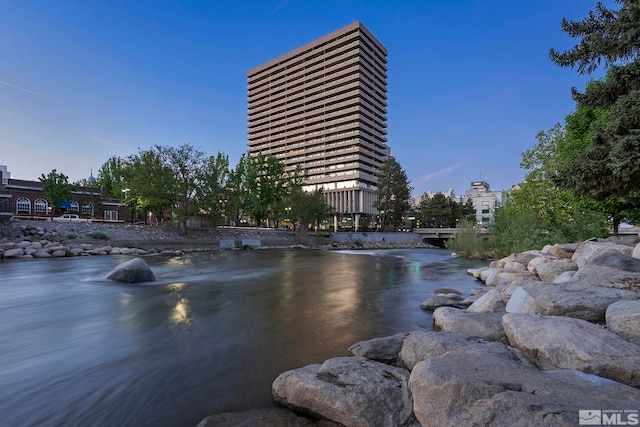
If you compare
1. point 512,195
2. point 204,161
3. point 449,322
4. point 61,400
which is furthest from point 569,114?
point 204,161

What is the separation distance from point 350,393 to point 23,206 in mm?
66822

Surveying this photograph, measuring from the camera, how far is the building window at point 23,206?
159ft

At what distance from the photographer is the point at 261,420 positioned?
3.41 meters

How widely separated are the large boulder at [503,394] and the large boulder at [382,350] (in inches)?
58.1

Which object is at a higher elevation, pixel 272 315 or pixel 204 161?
pixel 204 161

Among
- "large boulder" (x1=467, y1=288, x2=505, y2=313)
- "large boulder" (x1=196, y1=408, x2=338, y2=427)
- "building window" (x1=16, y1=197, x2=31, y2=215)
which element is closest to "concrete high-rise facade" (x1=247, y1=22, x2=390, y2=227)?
"building window" (x1=16, y1=197, x2=31, y2=215)

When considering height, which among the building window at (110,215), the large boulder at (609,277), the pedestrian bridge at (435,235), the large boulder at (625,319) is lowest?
the pedestrian bridge at (435,235)

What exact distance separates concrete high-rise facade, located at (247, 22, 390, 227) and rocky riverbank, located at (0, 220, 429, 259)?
52683mm

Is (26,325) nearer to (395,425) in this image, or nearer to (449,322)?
(395,425)

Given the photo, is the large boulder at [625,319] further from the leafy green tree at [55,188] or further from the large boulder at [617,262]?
the leafy green tree at [55,188]

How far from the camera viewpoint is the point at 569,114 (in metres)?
24.4

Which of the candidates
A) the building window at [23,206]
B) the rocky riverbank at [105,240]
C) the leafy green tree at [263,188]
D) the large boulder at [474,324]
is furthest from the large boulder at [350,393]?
the building window at [23,206]

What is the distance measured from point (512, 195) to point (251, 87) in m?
A: 120

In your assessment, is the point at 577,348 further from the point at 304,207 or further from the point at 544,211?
the point at 304,207
